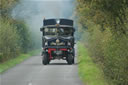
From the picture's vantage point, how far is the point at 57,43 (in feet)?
130

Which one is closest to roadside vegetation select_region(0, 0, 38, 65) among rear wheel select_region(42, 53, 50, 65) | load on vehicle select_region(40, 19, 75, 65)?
rear wheel select_region(42, 53, 50, 65)

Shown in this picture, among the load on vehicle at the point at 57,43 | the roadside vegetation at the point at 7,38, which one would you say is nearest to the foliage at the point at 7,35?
the roadside vegetation at the point at 7,38

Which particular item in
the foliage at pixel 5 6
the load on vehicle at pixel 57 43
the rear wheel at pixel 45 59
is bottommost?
the rear wheel at pixel 45 59

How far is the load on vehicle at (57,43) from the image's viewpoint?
130 ft

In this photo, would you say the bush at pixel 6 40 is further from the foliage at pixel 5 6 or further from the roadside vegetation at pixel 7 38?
the foliage at pixel 5 6

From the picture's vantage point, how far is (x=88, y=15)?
123 ft

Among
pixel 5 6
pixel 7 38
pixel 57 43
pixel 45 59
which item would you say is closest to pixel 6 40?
pixel 7 38

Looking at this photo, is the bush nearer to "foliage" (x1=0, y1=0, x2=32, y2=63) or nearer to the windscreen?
"foliage" (x1=0, y1=0, x2=32, y2=63)

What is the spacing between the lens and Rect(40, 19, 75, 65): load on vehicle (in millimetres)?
39562

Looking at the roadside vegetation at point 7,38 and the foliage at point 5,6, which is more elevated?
the foliage at point 5,6

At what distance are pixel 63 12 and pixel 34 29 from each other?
1203 cm

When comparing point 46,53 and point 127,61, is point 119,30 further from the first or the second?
point 46,53

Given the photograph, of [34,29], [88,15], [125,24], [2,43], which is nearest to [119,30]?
[125,24]

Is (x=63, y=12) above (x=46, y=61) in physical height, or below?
above
